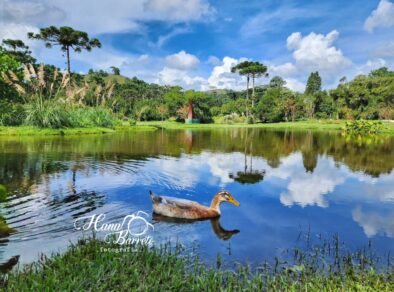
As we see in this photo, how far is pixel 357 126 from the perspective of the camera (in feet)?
164

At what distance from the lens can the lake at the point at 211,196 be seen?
7301 mm

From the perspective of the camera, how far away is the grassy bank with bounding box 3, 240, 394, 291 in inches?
185

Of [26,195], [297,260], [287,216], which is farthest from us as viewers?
[26,195]

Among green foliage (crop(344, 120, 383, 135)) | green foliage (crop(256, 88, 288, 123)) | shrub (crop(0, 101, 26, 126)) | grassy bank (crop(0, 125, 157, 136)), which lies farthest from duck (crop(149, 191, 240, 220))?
green foliage (crop(256, 88, 288, 123))

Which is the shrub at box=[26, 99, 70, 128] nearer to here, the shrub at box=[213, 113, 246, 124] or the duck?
the duck

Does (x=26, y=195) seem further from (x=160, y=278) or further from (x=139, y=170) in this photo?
(x=160, y=278)

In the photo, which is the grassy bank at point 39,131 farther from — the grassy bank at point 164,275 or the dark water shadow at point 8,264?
the grassy bank at point 164,275

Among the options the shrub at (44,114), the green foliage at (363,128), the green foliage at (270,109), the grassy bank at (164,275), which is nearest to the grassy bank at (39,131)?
the shrub at (44,114)

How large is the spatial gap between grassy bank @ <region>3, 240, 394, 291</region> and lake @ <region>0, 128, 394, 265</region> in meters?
0.80

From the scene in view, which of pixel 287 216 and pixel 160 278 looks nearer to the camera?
pixel 160 278

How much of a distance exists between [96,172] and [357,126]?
4507 cm

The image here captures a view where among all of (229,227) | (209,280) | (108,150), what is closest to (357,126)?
(108,150)

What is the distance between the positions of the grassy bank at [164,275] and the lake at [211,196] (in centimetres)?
80

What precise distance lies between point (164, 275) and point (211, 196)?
6.17m
